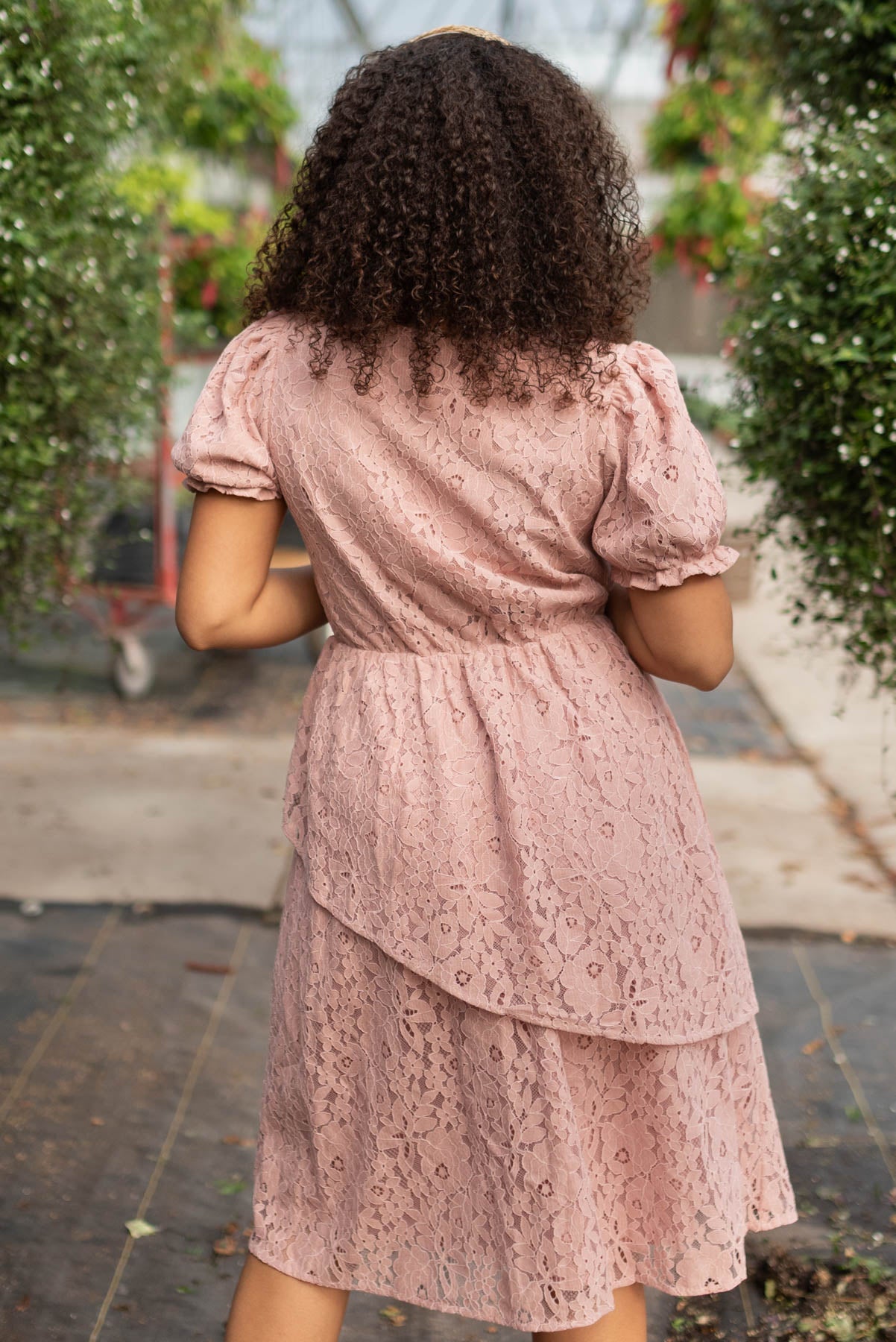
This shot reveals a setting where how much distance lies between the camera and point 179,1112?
2.63 m

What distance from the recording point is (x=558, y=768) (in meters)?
1.43

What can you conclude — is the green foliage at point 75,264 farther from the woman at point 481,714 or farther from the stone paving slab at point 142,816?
the woman at point 481,714

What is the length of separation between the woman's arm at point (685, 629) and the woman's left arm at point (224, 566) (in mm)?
392

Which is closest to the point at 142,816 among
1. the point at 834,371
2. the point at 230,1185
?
the point at 230,1185

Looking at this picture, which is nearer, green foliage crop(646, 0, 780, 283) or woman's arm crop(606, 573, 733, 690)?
woman's arm crop(606, 573, 733, 690)

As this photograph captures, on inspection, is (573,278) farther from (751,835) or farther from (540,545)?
(751,835)

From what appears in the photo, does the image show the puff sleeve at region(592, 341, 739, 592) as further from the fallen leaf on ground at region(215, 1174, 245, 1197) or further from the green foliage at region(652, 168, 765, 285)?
the green foliage at region(652, 168, 765, 285)

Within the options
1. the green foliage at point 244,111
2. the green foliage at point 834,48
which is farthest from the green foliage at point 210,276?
the green foliage at point 834,48

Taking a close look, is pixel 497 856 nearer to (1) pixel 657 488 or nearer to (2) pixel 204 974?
(1) pixel 657 488

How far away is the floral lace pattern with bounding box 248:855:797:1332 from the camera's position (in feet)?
4.75

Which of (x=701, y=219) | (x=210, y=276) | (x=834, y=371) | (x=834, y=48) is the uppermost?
(x=834, y=48)

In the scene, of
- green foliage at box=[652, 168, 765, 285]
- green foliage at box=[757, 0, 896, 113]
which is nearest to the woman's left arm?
green foliage at box=[757, 0, 896, 113]

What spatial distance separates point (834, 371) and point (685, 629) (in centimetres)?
74

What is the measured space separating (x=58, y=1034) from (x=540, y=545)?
6.32ft
